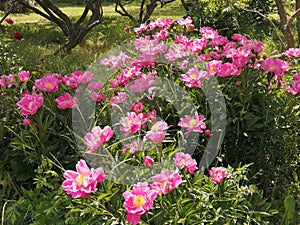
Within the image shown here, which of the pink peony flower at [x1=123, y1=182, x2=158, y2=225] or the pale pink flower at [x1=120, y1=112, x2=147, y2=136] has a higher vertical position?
the pale pink flower at [x1=120, y1=112, x2=147, y2=136]

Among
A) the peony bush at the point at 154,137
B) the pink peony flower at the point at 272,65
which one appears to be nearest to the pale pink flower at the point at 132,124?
the peony bush at the point at 154,137

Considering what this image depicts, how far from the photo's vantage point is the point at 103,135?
1498 mm

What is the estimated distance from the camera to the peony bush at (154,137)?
1.50 m

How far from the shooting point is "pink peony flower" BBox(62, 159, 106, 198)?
132 cm

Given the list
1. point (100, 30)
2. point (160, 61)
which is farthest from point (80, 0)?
point (160, 61)

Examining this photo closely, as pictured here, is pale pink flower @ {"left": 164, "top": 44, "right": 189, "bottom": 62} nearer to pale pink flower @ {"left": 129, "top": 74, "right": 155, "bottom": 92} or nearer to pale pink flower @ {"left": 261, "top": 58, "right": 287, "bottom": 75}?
pale pink flower @ {"left": 129, "top": 74, "right": 155, "bottom": 92}

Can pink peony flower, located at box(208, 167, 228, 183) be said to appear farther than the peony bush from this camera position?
Yes

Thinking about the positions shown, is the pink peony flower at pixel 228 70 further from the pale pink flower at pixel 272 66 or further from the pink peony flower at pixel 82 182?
the pink peony flower at pixel 82 182

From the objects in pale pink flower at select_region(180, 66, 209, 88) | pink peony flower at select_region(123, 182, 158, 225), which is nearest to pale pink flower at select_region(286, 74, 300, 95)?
pale pink flower at select_region(180, 66, 209, 88)

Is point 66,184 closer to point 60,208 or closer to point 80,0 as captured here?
point 60,208

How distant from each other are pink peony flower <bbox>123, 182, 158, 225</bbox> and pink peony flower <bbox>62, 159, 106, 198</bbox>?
105 mm

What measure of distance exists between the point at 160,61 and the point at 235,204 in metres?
0.89

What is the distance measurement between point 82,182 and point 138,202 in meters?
0.18

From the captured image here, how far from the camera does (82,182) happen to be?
135 cm
